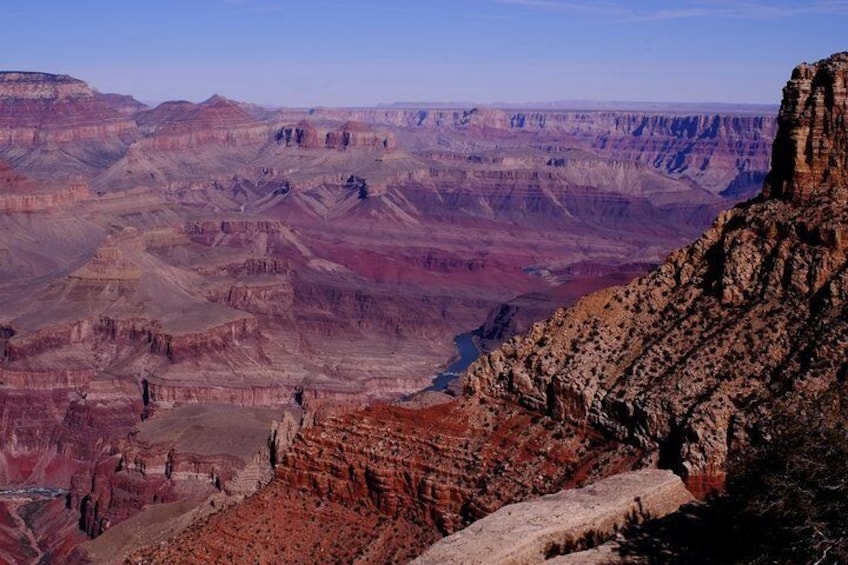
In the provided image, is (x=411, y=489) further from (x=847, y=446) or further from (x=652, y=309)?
(x=847, y=446)

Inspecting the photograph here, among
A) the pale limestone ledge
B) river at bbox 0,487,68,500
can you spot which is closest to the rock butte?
the pale limestone ledge

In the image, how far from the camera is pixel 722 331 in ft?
104

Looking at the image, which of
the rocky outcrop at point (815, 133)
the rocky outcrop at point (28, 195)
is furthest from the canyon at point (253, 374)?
the rocky outcrop at point (815, 133)

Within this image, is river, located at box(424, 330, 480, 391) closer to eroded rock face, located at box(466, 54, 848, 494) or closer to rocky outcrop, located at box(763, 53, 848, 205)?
→ eroded rock face, located at box(466, 54, 848, 494)

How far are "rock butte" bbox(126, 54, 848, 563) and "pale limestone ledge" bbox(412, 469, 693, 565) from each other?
90cm

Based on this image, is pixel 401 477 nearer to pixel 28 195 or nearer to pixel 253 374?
pixel 253 374

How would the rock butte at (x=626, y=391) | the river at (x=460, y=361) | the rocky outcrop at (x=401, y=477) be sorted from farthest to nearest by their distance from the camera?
the river at (x=460, y=361) < the rocky outcrop at (x=401, y=477) < the rock butte at (x=626, y=391)

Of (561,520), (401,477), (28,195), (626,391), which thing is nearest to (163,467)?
(401,477)

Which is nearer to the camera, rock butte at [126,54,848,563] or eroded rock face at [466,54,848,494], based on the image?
eroded rock face at [466,54,848,494]

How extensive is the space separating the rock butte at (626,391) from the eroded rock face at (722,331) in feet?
0.15

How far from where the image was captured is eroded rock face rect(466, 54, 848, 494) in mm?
29250

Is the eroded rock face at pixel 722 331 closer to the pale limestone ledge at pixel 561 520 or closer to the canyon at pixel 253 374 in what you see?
the canyon at pixel 253 374

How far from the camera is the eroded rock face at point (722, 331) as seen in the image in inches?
1152

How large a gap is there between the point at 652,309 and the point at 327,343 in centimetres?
9958
